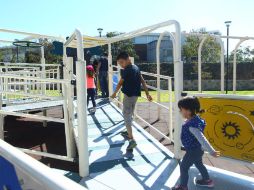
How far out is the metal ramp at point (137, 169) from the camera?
360 cm

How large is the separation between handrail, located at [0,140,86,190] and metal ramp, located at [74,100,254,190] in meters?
2.15

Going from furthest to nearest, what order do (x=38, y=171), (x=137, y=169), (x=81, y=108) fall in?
1. (x=137, y=169)
2. (x=81, y=108)
3. (x=38, y=171)

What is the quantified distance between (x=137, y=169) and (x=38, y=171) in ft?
9.79

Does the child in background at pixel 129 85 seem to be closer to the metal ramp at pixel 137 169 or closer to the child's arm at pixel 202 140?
the metal ramp at pixel 137 169

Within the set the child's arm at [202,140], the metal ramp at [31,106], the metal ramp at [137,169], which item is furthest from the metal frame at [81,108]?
the metal ramp at [31,106]

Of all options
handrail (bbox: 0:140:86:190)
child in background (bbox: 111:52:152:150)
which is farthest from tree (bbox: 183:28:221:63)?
handrail (bbox: 0:140:86:190)

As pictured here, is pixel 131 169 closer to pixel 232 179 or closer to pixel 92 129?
pixel 232 179

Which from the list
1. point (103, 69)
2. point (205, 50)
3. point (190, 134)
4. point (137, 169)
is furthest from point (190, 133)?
point (205, 50)

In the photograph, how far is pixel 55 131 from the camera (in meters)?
8.17

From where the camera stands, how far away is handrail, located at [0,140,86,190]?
1.06 m

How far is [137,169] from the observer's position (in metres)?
4.07

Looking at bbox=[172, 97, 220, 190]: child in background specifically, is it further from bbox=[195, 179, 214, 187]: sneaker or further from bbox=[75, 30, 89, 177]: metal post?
bbox=[75, 30, 89, 177]: metal post

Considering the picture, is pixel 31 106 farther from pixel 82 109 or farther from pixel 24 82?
pixel 82 109

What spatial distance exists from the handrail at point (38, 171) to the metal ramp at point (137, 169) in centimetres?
215
